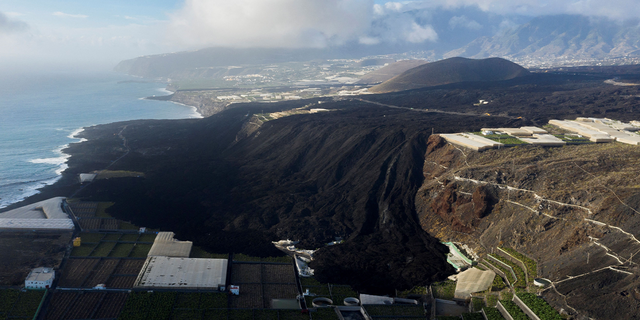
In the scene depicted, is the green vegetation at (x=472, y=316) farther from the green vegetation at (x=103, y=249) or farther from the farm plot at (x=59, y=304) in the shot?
the green vegetation at (x=103, y=249)

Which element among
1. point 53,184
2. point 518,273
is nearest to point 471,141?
point 518,273

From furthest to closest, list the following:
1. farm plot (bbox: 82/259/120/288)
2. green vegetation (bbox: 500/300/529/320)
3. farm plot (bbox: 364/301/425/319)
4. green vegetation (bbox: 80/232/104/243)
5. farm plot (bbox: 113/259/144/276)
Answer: green vegetation (bbox: 80/232/104/243) < farm plot (bbox: 113/259/144/276) < farm plot (bbox: 82/259/120/288) < farm plot (bbox: 364/301/425/319) < green vegetation (bbox: 500/300/529/320)

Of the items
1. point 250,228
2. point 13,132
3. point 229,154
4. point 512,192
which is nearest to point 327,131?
point 229,154

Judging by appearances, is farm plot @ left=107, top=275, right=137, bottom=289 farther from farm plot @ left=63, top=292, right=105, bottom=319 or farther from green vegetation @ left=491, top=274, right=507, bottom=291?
green vegetation @ left=491, top=274, right=507, bottom=291

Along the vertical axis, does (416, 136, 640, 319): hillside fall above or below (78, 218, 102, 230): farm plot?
above

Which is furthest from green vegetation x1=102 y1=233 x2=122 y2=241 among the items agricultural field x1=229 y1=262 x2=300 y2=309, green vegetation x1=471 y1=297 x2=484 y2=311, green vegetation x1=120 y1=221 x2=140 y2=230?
green vegetation x1=471 y1=297 x2=484 y2=311
